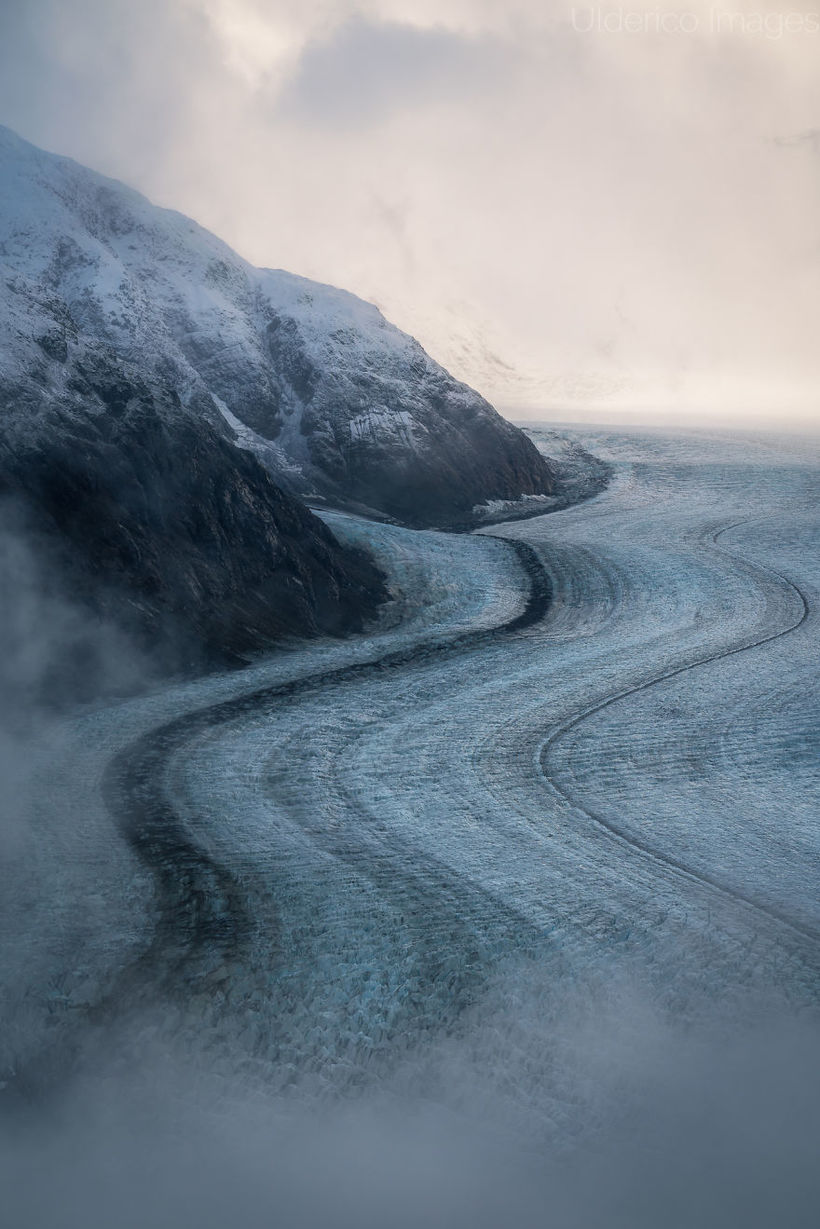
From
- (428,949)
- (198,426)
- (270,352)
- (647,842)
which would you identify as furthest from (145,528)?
(270,352)

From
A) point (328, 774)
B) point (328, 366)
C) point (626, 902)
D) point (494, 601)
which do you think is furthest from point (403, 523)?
point (626, 902)

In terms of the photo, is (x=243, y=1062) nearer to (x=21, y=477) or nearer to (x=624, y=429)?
(x=21, y=477)

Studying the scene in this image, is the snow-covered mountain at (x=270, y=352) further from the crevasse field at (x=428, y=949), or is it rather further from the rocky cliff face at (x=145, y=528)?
the crevasse field at (x=428, y=949)

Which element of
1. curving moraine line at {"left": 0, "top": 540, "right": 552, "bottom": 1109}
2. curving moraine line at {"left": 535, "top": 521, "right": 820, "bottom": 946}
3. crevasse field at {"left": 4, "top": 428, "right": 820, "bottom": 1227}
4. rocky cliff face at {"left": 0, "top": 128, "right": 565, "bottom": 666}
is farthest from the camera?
rocky cliff face at {"left": 0, "top": 128, "right": 565, "bottom": 666}

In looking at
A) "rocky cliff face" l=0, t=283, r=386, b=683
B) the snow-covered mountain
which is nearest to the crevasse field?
"rocky cliff face" l=0, t=283, r=386, b=683

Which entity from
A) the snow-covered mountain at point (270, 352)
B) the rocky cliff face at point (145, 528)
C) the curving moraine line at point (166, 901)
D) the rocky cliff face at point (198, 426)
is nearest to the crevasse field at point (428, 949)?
the curving moraine line at point (166, 901)

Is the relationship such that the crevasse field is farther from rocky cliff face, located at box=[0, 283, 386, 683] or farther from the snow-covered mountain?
the snow-covered mountain
